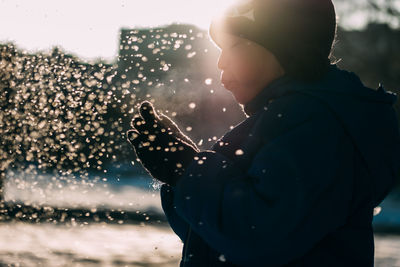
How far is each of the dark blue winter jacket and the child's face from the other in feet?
0.15

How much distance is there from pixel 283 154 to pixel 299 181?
0.23 feet

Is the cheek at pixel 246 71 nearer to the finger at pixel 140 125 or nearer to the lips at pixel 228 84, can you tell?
the lips at pixel 228 84

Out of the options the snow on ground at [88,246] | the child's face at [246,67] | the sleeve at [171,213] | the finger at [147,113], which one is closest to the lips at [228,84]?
the child's face at [246,67]

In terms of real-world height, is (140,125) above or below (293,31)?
below

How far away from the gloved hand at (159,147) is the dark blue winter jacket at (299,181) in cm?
9

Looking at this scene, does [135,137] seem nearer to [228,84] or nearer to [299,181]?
[228,84]

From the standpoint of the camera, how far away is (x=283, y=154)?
4.41 ft

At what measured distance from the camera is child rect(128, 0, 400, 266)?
1.35 metres

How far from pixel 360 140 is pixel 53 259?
20.2 ft

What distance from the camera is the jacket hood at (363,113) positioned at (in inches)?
56.6

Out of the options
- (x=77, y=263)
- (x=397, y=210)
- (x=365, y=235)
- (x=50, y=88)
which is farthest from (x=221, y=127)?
(x=365, y=235)

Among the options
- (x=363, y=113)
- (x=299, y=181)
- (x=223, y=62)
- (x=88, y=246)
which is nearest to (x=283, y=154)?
(x=299, y=181)

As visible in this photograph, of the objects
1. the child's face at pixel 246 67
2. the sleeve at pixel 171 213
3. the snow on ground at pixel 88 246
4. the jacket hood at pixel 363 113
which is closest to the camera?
the jacket hood at pixel 363 113

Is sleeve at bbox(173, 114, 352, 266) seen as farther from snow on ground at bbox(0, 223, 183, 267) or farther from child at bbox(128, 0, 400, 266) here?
snow on ground at bbox(0, 223, 183, 267)
